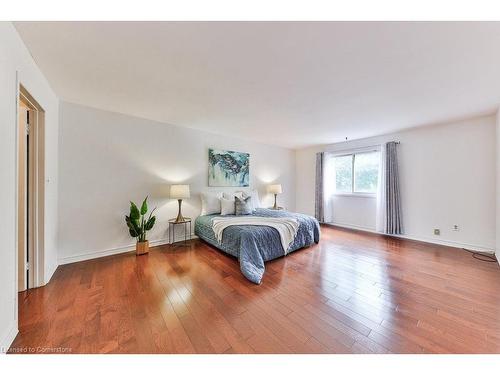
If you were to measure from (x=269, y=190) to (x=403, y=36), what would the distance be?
373 centimetres

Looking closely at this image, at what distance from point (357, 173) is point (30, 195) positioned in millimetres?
5529

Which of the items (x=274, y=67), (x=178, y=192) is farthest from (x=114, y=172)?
(x=274, y=67)

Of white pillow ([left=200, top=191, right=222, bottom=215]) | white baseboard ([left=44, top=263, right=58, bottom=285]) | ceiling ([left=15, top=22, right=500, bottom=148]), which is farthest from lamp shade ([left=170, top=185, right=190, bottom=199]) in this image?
white baseboard ([left=44, top=263, right=58, bottom=285])

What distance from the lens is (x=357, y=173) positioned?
4582mm

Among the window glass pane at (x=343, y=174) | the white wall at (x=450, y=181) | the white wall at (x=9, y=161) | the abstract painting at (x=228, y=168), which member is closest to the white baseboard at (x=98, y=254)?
→ the white wall at (x=9, y=161)

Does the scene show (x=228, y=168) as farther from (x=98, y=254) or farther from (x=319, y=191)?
(x=98, y=254)

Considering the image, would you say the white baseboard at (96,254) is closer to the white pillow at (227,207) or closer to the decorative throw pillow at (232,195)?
the white pillow at (227,207)

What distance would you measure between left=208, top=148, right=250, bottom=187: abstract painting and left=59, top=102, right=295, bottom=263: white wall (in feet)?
0.48

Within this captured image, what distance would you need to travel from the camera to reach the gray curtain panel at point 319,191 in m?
5.02

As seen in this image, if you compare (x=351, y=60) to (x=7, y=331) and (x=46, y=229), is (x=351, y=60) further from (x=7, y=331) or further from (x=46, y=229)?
(x=46, y=229)

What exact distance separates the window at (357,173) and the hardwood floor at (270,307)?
2.00 m

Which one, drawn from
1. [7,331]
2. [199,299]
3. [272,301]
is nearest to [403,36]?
[272,301]

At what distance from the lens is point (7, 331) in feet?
3.95

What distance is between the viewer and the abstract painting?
3.95 m
